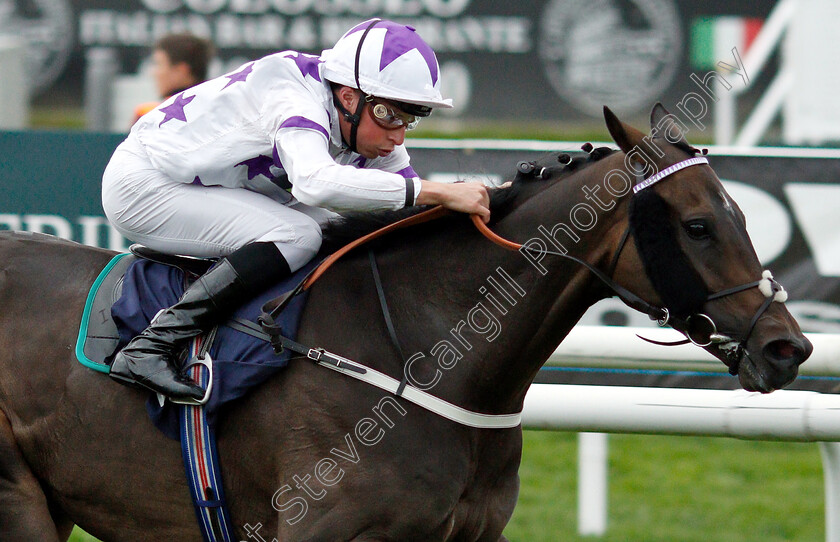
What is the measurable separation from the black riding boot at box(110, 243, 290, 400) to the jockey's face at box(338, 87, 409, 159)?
411 millimetres

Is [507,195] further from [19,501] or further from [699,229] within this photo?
[19,501]

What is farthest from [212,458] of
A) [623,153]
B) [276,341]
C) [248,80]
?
[623,153]

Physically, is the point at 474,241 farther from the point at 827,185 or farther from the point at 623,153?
the point at 827,185

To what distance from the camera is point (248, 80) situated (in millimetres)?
3225

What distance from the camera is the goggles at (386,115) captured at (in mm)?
3180

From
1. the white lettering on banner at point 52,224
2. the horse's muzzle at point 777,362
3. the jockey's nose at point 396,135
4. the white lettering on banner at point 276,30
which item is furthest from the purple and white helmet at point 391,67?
the white lettering on banner at point 276,30

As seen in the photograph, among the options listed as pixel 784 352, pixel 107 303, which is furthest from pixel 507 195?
pixel 107 303

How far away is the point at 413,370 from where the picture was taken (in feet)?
10.1

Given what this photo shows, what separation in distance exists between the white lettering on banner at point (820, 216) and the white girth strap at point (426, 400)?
3402mm

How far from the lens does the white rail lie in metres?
3.76

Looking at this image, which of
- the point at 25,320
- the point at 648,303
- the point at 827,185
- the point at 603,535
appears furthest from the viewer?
the point at 827,185

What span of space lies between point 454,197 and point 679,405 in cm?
140

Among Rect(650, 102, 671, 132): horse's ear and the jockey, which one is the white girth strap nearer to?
the jockey

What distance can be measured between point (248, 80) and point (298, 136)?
1.01 feet
